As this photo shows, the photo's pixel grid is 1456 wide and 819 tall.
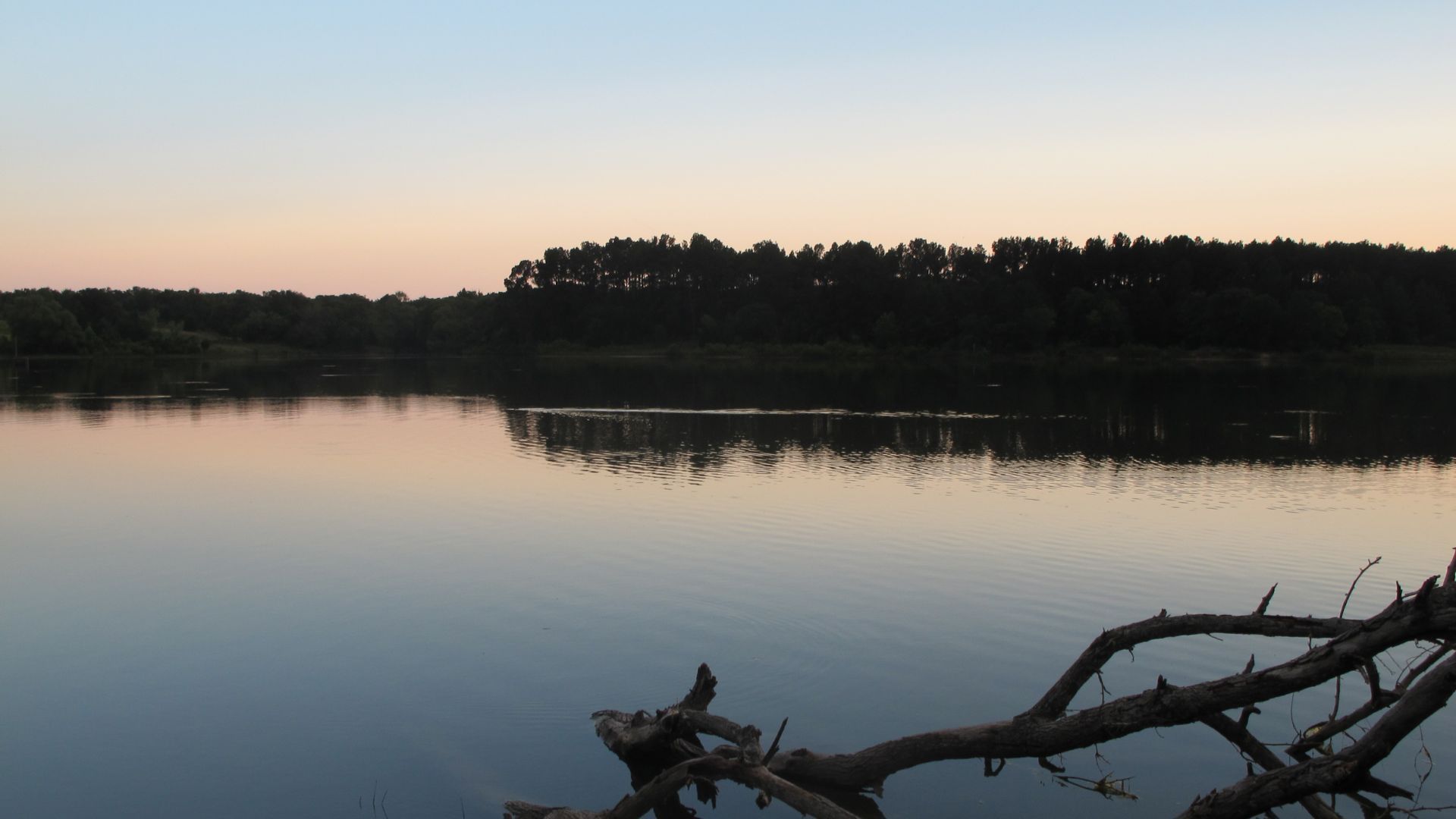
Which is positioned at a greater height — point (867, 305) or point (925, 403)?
point (867, 305)

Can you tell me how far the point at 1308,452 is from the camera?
25.8m

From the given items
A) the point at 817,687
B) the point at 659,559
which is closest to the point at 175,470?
the point at 659,559

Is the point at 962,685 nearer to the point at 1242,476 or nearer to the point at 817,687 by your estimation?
the point at 817,687

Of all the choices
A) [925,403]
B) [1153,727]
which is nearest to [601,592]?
[1153,727]

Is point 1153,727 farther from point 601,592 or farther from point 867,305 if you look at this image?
point 867,305

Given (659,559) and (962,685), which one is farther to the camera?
(659,559)

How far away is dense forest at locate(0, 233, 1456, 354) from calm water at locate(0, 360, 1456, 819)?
75.7m

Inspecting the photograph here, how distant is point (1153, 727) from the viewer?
5672mm

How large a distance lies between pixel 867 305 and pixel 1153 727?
10965cm

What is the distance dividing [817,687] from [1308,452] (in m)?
21.4

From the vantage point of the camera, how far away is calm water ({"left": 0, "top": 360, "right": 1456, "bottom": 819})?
24.5 ft

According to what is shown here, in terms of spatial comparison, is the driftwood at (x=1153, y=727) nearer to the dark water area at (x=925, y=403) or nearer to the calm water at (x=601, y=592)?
the calm water at (x=601, y=592)

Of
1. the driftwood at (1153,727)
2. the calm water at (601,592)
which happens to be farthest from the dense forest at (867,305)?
the driftwood at (1153,727)

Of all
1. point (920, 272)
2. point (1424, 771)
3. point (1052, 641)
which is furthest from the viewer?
point (920, 272)
